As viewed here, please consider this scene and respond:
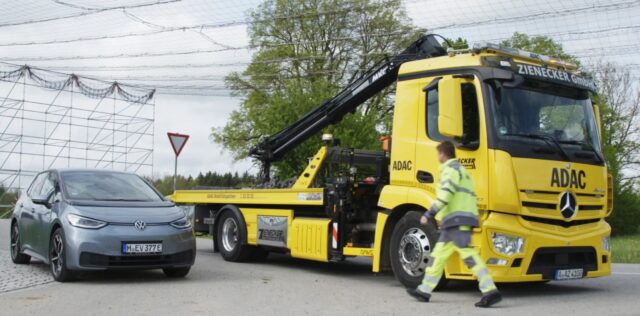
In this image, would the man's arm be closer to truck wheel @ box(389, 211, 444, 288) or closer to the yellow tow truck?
the yellow tow truck

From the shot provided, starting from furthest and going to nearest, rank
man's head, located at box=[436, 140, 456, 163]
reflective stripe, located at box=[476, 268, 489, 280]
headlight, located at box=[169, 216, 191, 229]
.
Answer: headlight, located at box=[169, 216, 191, 229] < man's head, located at box=[436, 140, 456, 163] < reflective stripe, located at box=[476, 268, 489, 280]

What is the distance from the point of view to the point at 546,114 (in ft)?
29.1

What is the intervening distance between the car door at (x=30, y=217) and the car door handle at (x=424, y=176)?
5.45 metres

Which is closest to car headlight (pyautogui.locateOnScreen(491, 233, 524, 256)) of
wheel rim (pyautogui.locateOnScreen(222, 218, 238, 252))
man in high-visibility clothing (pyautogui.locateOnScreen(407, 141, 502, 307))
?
man in high-visibility clothing (pyautogui.locateOnScreen(407, 141, 502, 307))

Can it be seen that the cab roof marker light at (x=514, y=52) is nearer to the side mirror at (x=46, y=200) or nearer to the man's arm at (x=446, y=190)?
the man's arm at (x=446, y=190)

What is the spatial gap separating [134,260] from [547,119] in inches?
212

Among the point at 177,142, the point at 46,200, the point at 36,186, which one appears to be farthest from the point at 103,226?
the point at 177,142

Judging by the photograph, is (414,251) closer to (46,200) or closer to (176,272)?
(176,272)

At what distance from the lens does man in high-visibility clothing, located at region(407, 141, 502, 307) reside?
777 cm

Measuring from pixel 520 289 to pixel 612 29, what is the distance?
1450 centimetres

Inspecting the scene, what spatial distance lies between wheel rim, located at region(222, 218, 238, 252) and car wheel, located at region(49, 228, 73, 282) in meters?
4.09

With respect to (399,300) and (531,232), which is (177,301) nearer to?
(399,300)

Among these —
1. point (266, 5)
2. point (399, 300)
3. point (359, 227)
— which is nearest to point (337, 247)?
point (359, 227)

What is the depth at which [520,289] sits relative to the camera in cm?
980
